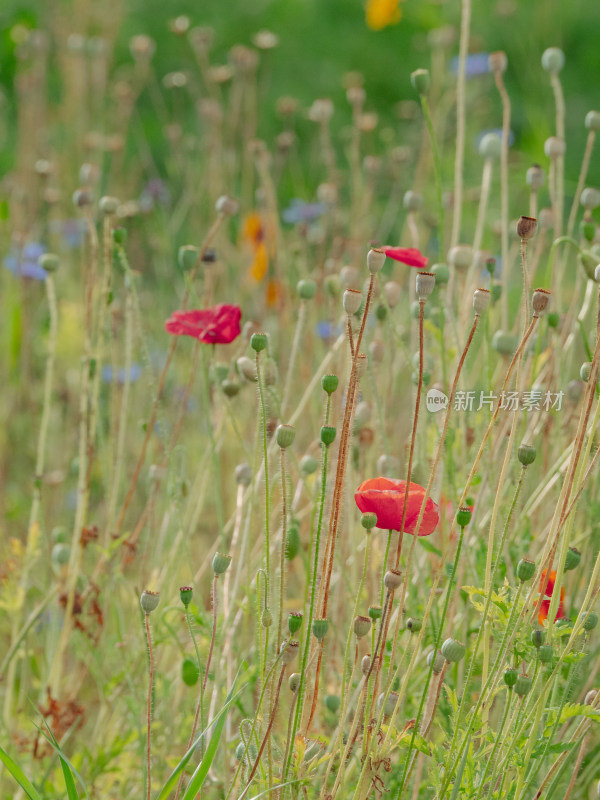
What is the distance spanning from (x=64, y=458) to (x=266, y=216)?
611 millimetres

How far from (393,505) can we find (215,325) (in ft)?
1.03

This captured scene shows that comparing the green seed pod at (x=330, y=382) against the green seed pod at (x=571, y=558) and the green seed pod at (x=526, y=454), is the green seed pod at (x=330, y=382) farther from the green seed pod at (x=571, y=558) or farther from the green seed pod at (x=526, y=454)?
the green seed pod at (x=571, y=558)

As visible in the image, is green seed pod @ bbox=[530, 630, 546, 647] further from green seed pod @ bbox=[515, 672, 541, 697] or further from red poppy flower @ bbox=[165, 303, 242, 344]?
red poppy flower @ bbox=[165, 303, 242, 344]

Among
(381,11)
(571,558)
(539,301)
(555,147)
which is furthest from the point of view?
(381,11)

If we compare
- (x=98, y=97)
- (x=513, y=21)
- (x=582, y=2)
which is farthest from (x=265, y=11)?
(x=98, y=97)

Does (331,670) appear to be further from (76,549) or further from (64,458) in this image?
(64,458)

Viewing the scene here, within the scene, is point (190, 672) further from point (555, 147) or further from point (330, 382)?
point (555, 147)

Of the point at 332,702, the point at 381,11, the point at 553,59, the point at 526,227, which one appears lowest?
the point at 332,702

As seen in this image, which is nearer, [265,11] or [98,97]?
[98,97]

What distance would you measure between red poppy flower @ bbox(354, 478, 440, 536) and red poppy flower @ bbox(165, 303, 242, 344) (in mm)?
253

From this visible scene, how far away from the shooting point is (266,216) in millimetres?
1671

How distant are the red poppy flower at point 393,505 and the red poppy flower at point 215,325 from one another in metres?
0.25

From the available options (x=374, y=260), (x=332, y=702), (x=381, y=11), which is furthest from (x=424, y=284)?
(x=381, y=11)

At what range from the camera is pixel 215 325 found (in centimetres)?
100
